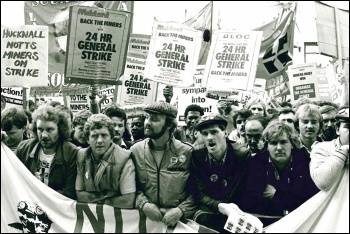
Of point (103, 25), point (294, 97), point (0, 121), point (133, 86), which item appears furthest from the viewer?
point (294, 97)

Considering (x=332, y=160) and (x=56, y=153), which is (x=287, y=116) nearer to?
(x=332, y=160)

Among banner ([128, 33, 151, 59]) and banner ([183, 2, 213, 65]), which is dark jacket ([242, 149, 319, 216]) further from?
banner ([183, 2, 213, 65])

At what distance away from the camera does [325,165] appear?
5.56 m

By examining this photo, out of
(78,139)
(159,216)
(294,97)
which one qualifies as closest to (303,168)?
(159,216)

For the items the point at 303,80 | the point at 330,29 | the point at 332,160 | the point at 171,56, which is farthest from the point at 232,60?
the point at 332,160

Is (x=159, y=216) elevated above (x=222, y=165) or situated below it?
below

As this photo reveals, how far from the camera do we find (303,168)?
604 centimetres

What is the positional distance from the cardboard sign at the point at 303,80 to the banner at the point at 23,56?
532cm

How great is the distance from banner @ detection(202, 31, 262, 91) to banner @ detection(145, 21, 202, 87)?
0.50 metres

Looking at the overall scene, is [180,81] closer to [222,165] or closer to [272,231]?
[222,165]

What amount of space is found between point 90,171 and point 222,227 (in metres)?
1.36

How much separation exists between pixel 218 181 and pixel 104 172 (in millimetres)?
1085

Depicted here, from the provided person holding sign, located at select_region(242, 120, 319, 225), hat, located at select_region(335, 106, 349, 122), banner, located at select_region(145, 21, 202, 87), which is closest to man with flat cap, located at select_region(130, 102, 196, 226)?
person holding sign, located at select_region(242, 120, 319, 225)

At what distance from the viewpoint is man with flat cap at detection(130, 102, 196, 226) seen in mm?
6086
